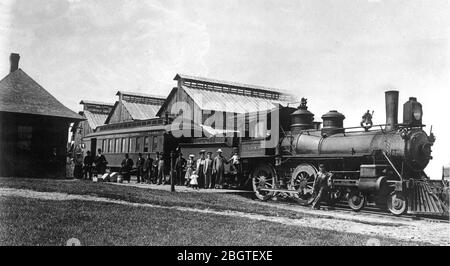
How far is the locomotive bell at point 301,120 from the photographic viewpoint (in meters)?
14.8

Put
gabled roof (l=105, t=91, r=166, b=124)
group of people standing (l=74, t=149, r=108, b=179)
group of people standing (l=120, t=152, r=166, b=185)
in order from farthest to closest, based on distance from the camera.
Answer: gabled roof (l=105, t=91, r=166, b=124) < group of people standing (l=120, t=152, r=166, b=185) < group of people standing (l=74, t=149, r=108, b=179)

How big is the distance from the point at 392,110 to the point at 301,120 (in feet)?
11.4

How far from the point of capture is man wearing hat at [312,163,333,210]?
498 inches

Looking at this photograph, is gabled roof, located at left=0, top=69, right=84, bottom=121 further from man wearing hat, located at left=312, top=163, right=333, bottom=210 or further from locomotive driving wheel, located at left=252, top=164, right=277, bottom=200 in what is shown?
man wearing hat, located at left=312, top=163, right=333, bottom=210

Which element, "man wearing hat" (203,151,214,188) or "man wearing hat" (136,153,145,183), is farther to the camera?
"man wearing hat" (136,153,145,183)

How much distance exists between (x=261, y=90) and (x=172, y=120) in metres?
16.5

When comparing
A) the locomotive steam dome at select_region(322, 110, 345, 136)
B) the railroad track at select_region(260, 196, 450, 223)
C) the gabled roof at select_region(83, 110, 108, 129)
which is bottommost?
the railroad track at select_region(260, 196, 450, 223)

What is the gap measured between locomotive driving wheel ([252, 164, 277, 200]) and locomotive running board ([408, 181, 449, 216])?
489 centimetres

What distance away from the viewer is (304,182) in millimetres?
13562

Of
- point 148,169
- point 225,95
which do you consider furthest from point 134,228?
point 225,95

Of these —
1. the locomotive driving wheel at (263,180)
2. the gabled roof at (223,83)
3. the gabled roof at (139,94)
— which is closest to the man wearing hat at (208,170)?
the locomotive driving wheel at (263,180)

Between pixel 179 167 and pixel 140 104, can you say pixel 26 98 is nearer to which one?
pixel 179 167

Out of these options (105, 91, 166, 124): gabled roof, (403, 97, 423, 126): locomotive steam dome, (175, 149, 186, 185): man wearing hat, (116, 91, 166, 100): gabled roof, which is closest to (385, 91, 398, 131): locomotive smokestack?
(403, 97, 423, 126): locomotive steam dome

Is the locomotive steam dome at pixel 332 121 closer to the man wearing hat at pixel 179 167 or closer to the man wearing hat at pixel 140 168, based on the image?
the man wearing hat at pixel 179 167
